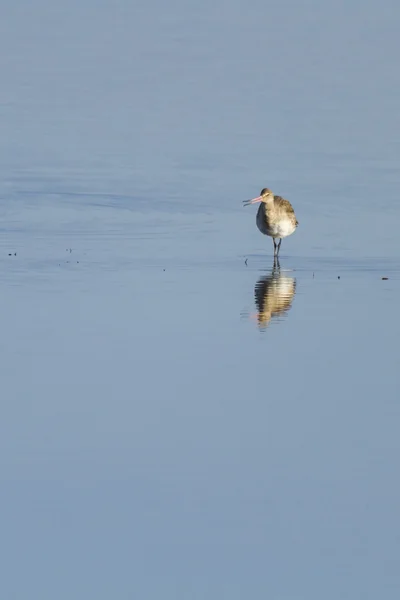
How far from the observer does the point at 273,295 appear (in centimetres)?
1277

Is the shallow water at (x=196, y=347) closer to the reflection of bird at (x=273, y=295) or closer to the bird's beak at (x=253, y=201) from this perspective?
the reflection of bird at (x=273, y=295)

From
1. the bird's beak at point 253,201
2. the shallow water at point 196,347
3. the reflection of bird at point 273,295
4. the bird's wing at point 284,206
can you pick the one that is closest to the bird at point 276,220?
the bird's wing at point 284,206

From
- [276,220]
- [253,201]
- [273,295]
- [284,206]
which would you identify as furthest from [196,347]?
[253,201]

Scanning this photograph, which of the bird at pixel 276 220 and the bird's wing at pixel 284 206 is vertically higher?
the bird's wing at pixel 284 206

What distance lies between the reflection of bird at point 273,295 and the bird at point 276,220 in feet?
2.88

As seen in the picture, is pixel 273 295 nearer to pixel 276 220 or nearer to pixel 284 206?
pixel 276 220

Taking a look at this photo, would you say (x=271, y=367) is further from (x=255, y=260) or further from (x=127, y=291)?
(x=255, y=260)

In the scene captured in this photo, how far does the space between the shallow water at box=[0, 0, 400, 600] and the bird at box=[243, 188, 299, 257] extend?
19cm

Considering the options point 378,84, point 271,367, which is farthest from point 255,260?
point 378,84

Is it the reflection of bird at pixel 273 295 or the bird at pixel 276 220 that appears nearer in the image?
the reflection of bird at pixel 273 295

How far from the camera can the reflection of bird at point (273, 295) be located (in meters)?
11.8

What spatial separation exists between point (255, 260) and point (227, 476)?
7051 millimetres

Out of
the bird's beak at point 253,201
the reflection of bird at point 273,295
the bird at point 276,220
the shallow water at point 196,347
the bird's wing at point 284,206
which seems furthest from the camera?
the bird's beak at point 253,201

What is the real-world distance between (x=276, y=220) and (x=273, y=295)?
7.88 feet
